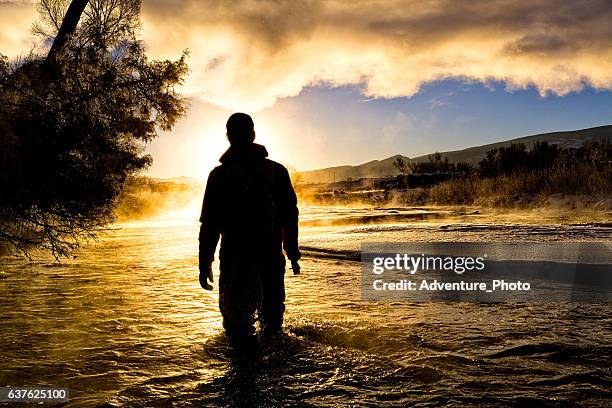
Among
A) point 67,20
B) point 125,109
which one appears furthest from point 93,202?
point 67,20

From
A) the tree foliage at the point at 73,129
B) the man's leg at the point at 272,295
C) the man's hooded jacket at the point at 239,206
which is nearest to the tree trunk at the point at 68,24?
the tree foliage at the point at 73,129

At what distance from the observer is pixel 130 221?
73.3 ft

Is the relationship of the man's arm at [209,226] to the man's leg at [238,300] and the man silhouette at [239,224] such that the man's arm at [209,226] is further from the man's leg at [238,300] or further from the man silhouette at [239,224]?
the man's leg at [238,300]

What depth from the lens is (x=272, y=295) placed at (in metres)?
4.13

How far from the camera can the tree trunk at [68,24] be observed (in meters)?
9.81

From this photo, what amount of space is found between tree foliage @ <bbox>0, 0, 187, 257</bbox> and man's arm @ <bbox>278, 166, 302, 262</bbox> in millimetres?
4832

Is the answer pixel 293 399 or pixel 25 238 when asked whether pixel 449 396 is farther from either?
pixel 25 238

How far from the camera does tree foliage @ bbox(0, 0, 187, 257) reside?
7.29 meters

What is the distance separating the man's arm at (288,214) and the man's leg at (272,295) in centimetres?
16

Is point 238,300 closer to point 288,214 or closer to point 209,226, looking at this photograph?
point 209,226

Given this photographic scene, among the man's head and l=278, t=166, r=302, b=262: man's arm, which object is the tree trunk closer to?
the man's head

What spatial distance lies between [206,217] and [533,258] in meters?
5.24

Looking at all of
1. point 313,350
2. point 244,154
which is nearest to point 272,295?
point 313,350

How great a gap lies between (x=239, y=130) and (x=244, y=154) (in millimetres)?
192
